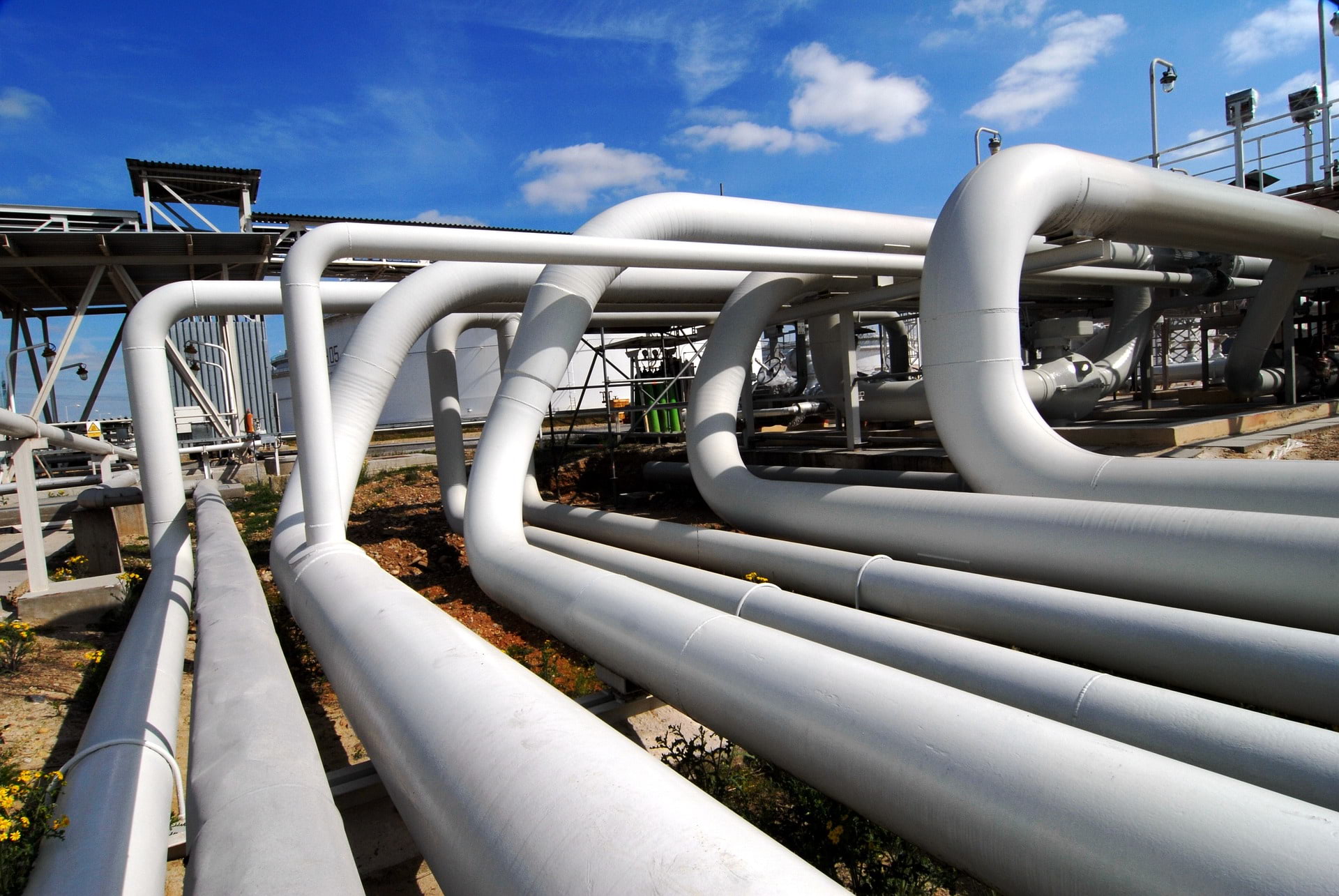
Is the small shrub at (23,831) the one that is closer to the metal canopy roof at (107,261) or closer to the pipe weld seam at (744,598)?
the pipe weld seam at (744,598)

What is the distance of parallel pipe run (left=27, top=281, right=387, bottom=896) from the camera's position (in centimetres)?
164

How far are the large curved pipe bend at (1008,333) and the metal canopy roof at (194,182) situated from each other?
1634 centimetres

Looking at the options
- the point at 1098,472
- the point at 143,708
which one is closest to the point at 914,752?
the point at 143,708

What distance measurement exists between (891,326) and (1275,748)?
48.3ft

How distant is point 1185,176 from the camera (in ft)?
21.2

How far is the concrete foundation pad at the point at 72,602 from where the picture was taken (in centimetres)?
502

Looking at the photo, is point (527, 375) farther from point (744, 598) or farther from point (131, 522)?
point (131, 522)

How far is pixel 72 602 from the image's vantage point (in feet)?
17.0

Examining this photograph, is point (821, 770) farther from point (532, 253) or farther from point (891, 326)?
point (891, 326)

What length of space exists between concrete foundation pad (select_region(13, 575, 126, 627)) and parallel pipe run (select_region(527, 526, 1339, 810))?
4.75m

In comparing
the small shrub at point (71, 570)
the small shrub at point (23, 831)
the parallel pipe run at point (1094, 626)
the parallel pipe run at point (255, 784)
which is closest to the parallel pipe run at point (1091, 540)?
the parallel pipe run at point (1094, 626)

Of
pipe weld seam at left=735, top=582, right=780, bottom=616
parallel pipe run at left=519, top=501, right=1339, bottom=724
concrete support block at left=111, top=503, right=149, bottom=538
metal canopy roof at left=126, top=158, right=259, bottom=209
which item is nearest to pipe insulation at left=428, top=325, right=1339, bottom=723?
parallel pipe run at left=519, top=501, right=1339, bottom=724

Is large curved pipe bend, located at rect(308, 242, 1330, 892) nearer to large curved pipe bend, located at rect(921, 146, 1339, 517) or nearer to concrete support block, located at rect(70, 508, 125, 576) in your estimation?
large curved pipe bend, located at rect(921, 146, 1339, 517)

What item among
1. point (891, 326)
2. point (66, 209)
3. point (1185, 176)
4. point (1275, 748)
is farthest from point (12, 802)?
point (66, 209)
